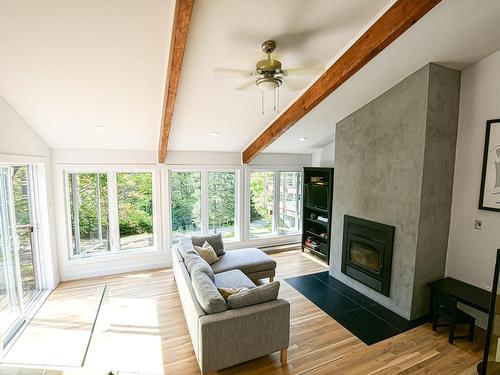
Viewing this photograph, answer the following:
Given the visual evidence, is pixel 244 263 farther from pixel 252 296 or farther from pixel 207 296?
pixel 207 296

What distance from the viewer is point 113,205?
502 cm

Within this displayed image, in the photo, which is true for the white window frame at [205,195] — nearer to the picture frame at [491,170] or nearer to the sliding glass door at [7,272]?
the sliding glass door at [7,272]

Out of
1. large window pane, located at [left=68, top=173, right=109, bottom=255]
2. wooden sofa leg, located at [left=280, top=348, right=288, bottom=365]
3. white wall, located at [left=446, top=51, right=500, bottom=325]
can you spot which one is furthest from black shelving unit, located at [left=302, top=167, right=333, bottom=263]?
large window pane, located at [left=68, top=173, right=109, bottom=255]

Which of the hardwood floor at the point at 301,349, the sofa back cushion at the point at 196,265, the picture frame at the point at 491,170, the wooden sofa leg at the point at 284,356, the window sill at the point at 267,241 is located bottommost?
the hardwood floor at the point at 301,349

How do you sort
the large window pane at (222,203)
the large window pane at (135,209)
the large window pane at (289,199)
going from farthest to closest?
the large window pane at (289,199) → the large window pane at (222,203) → the large window pane at (135,209)

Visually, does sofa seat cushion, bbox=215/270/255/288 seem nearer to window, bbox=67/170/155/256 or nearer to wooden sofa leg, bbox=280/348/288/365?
wooden sofa leg, bbox=280/348/288/365

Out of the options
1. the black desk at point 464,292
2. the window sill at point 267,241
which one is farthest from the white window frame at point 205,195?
the black desk at point 464,292

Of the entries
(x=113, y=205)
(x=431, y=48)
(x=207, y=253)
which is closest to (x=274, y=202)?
(x=207, y=253)

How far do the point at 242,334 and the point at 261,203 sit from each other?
4187mm

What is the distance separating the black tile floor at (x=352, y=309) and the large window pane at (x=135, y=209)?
119 inches

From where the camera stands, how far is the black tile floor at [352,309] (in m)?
3.35

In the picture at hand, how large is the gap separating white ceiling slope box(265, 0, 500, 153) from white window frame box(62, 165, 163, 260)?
131 inches

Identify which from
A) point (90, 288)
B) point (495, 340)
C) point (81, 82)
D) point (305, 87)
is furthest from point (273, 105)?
point (90, 288)

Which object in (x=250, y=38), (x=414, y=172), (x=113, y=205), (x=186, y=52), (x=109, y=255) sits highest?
(x=250, y=38)
